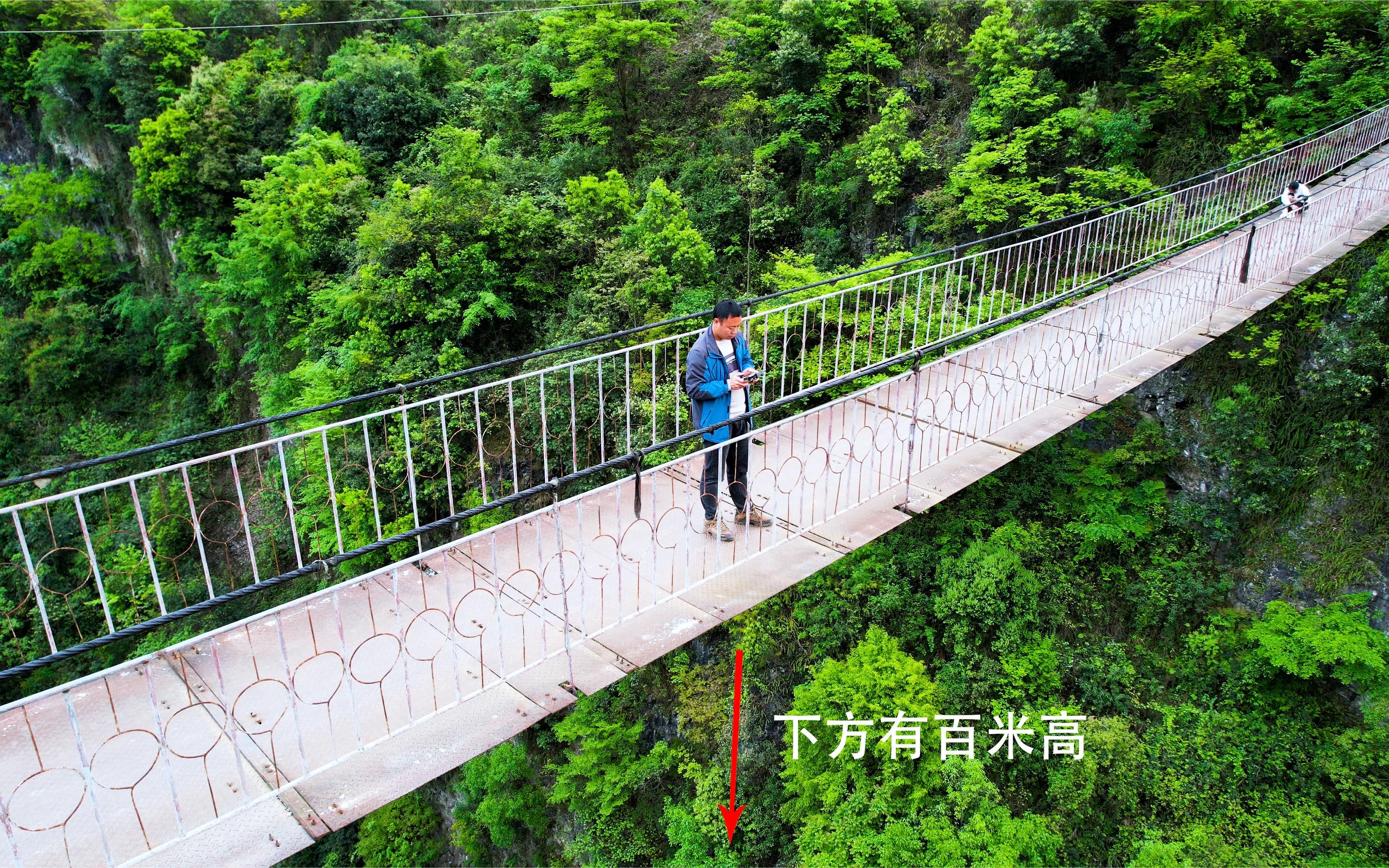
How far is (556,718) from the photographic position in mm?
10453

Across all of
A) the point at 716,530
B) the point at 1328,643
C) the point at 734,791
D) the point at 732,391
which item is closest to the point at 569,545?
the point at 716,530

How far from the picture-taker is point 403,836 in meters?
12.0

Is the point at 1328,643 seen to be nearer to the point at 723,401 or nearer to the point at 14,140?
the point at 723,401

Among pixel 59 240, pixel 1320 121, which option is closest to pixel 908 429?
pixel 1320 121

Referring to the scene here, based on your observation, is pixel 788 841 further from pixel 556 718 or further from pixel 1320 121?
pixel 1320 121

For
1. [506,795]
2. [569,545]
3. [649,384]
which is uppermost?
[569,545]

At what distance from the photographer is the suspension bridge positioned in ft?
10.9

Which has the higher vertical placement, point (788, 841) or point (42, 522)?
point (788, 841)

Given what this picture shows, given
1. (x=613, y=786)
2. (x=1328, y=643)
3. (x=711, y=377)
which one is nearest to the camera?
(x=711, y=377)

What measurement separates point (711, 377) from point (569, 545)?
1.33m

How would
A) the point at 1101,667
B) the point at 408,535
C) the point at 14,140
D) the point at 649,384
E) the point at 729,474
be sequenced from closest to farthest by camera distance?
the point at 408,535, the point at 729,474, the point at 1101,667, the point at 649,384, the point at 14,140

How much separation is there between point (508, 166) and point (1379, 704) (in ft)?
43.0

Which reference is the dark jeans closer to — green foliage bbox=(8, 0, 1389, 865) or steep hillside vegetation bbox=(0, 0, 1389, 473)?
green foliage bbox=(8, 0, 1389, 865)

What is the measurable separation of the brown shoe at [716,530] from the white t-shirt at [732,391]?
65 cm
